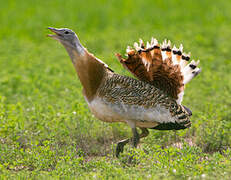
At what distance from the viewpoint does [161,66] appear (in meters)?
4.91

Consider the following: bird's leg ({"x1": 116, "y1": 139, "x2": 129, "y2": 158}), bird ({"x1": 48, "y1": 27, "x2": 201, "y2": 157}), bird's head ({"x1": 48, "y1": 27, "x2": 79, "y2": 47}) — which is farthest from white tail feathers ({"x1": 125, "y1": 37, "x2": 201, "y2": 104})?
bird's leg ({"x1": 116, "y1": 139, "x2": 129, "y2": 158})

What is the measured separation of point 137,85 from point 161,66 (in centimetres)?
31

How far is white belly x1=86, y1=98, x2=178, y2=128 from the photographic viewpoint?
15.5 ft

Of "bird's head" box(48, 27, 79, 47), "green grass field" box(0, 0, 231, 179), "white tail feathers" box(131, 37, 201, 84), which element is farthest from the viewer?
"white tail feathers" box(131, 37, 201, 84)

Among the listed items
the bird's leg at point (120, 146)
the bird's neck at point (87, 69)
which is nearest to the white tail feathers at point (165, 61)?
the bird's neck at point (87, 69)

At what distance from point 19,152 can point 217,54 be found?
5.63 m

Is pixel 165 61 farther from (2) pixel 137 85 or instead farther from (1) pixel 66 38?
(1) pixel 66 38

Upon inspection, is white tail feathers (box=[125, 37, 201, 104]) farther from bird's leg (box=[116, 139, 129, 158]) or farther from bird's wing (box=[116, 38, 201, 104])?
bird's leg (box=[116, 139, 129, 158])

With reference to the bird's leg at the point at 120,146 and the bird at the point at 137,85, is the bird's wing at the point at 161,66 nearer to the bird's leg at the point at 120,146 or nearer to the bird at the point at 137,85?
the bird at the point at 137,85

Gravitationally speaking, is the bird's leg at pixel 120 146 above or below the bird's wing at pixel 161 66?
below

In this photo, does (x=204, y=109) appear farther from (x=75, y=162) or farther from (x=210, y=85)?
(x=75, y=162)

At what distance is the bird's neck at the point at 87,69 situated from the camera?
475 cm

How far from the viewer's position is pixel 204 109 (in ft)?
21.5

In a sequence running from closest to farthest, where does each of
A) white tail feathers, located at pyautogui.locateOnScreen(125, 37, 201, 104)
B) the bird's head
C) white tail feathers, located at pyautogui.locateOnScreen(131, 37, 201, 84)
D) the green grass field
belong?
the green grass field → the bird's head → white tail feathers, located at pyautogui.locateOnScreen(125, 37, 201, 104) → white tail feathers, located at pyautogui.locateOnScreen(131, 37, 201, 84)
